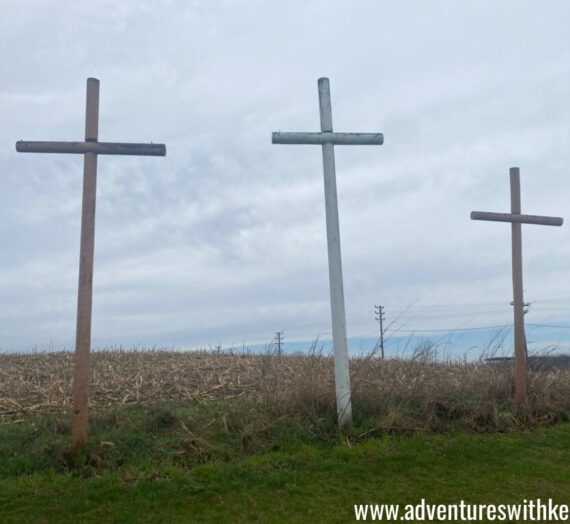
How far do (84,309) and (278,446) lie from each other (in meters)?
2.58

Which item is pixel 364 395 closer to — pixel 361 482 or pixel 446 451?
pixel 446 451

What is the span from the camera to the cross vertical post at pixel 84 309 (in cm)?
693

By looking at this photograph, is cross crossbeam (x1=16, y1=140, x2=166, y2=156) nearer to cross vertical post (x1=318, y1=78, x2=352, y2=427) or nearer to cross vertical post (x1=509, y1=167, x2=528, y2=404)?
cross vertical post (x1=318, y1=78, x2=352, y2=427)

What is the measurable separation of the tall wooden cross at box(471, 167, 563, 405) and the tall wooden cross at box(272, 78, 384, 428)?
7.04 ft

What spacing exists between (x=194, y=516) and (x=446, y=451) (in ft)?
10.4

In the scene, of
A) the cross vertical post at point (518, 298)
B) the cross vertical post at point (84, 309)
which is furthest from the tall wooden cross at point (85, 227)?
the cross vertical post at point (518, 298)

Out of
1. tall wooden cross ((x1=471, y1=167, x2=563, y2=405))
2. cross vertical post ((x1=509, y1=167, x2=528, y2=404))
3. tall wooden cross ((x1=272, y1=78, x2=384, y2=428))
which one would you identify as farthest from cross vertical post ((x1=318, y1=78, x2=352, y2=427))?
cross vertical post ((x1=509, y1=167, x2=528, y2=404))

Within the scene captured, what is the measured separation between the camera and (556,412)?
380 inches

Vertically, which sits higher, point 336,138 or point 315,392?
point 336,138

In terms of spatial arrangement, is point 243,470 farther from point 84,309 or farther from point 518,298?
point 518,298

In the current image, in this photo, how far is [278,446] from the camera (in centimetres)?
755

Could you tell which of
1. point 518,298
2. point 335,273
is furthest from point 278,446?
point 518,298

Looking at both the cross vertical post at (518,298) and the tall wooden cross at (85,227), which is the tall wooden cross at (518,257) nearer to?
the cross vertical post at (518,298)

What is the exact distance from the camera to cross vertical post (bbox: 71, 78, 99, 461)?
22.7 ft
